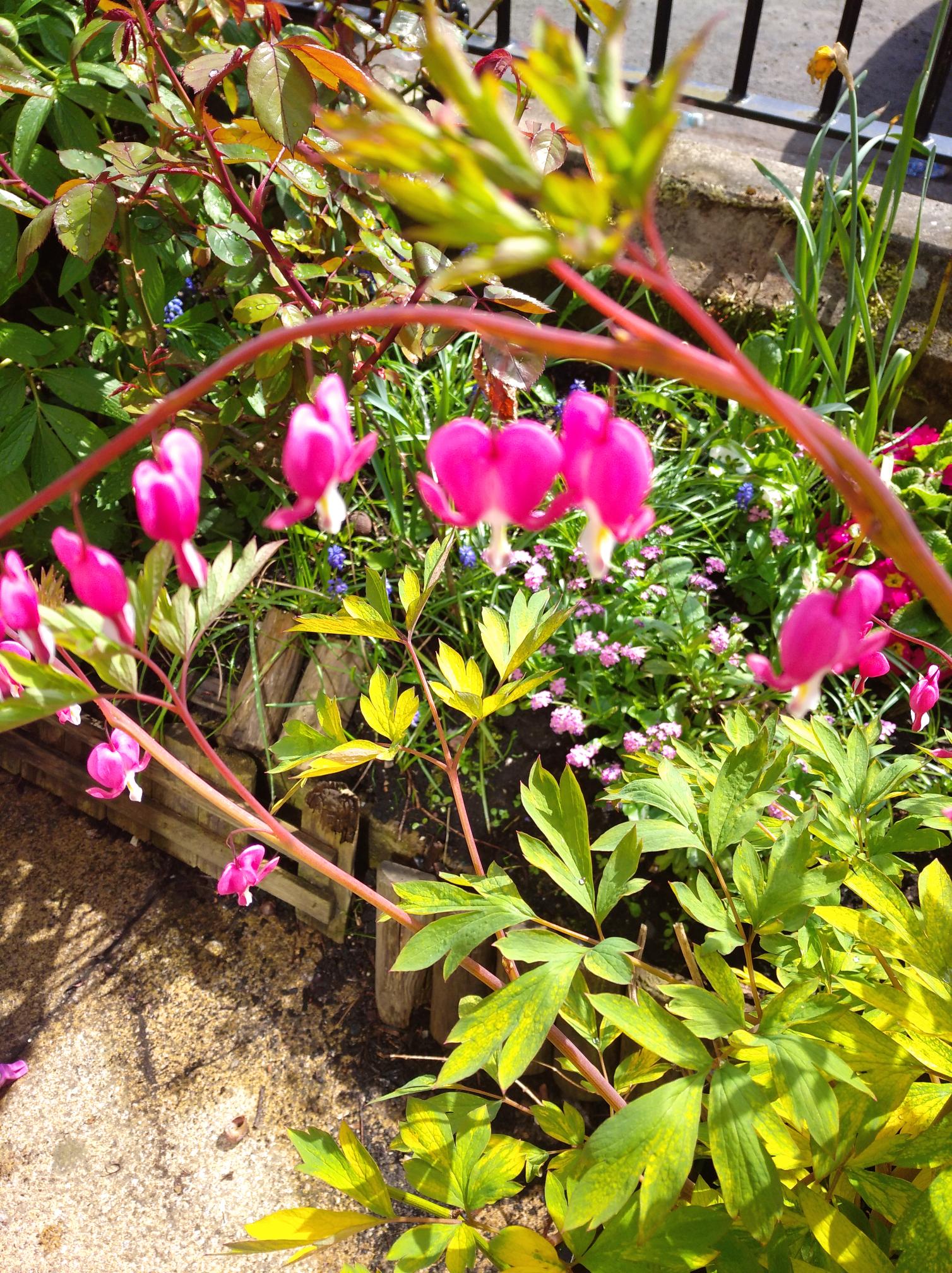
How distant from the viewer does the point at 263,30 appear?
1.49m

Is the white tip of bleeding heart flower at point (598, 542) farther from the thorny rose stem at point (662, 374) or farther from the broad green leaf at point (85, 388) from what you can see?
the broad green leaf at point (85, 388)

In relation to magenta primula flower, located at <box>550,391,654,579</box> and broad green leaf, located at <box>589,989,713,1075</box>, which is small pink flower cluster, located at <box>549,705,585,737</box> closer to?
broad green leaf, located at <box>589,989,713,1075</box>

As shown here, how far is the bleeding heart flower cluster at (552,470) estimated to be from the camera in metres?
0.60

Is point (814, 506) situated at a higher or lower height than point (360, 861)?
higher

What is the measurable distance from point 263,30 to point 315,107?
0.33 meters

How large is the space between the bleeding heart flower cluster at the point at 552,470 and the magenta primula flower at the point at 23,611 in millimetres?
307

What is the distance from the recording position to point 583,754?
1888 mm

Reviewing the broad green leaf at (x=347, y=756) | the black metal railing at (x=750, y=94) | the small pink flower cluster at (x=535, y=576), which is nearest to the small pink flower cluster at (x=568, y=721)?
the small pink flower cluster at (x=535, y=576)

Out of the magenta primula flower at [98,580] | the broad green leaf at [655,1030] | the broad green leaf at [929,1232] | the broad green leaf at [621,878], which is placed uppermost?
the magenta primula flower at [98,580]

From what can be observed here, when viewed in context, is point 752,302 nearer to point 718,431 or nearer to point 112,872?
point 718,431

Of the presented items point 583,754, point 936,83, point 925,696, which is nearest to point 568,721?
point 583,754

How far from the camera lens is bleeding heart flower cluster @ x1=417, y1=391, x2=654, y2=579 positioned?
604mm

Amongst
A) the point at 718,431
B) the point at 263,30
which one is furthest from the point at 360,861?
the point at 263,30

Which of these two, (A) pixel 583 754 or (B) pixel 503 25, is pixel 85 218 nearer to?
(A) pixel 583 754
